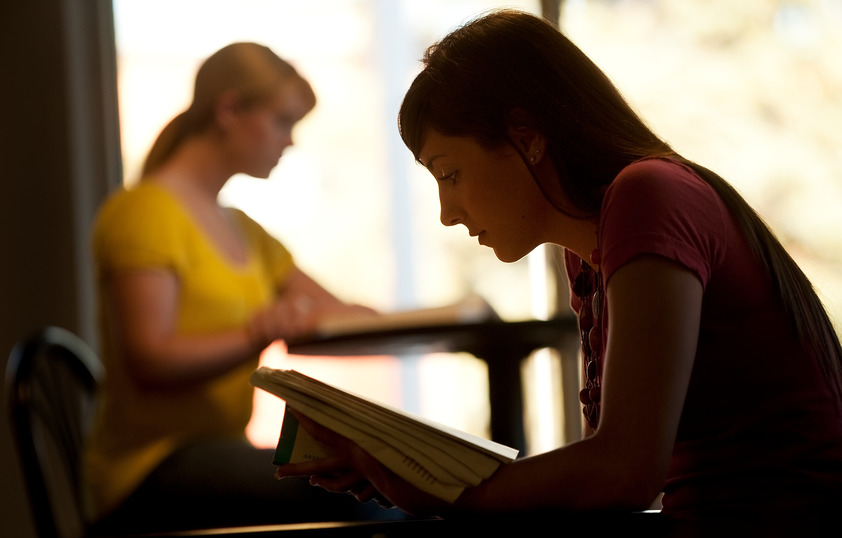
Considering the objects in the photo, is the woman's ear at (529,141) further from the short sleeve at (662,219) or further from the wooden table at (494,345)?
the wooden table at (494,345)

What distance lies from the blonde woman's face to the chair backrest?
21.4 inches

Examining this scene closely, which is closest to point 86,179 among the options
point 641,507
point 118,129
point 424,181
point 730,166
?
point 118,129

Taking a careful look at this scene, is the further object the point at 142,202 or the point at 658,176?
the point at 142,202

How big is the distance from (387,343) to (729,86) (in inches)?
46.9

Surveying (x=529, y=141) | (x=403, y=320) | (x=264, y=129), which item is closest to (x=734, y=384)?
(x=529, y=141)

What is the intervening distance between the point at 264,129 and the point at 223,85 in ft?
0.40

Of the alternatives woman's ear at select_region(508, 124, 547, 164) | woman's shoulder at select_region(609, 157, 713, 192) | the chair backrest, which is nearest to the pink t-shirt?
woman's shoulder at select_region(609, 157, 713, 192)

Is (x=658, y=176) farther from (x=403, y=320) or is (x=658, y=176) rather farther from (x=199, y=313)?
(x=199, y=313)

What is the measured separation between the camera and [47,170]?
289 centimetres

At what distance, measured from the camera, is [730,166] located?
7.52ft

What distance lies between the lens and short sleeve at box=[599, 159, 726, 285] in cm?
76

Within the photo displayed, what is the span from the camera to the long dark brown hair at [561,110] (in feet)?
2.90

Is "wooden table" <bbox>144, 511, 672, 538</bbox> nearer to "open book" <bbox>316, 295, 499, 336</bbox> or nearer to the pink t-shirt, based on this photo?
the pink t-shirt

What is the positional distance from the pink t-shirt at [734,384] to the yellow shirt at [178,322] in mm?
1122
